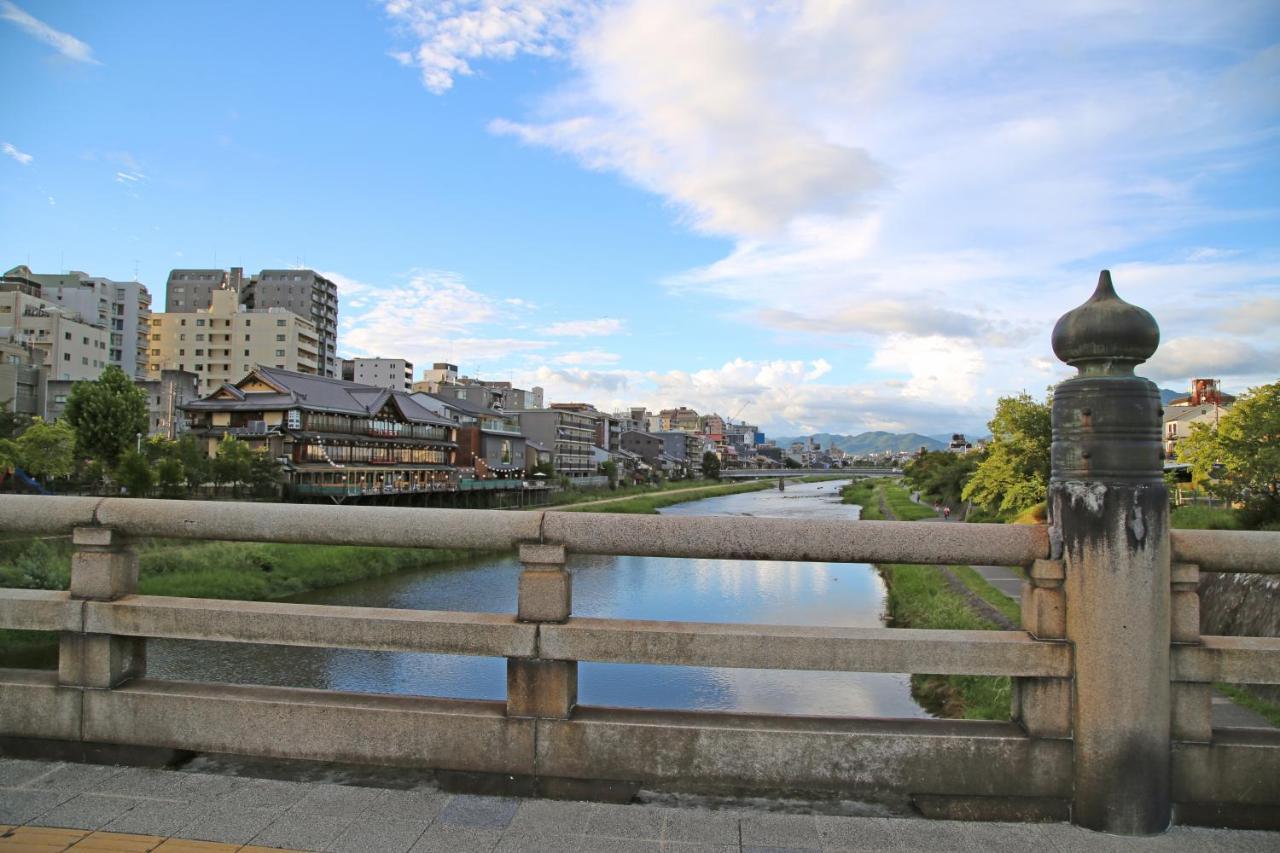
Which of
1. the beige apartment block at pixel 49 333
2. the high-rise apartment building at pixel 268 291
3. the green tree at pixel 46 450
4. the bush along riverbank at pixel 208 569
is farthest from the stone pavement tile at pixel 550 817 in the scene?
the high-rise apartment building at pixel 268 291

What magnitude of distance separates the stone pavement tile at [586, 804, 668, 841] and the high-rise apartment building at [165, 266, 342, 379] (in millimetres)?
85011

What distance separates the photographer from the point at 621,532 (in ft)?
10.5

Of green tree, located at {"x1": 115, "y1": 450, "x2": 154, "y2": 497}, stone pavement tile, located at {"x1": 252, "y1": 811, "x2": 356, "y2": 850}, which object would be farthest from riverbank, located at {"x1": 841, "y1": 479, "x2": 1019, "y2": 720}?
green tree, located at {"x1": 115, "y1": 450, "x2": 154, "y2": 497}

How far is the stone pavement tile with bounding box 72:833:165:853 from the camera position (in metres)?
2.71

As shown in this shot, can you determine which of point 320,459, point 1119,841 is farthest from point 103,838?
point 320,459

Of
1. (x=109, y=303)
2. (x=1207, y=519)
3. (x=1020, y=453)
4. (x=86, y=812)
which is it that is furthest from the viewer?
(x=109, y=303)

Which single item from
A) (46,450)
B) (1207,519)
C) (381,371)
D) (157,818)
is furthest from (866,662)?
(381,371)

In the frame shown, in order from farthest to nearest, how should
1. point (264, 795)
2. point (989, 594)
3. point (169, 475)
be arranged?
1. point (169, 475)
2. point (989, 594)
3. point (264, 795)

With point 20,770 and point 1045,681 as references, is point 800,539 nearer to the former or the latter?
point 1045,681

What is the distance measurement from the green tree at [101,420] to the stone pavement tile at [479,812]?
4090cm

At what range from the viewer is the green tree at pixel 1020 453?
2261 cm

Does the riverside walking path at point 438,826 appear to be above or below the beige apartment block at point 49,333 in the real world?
below

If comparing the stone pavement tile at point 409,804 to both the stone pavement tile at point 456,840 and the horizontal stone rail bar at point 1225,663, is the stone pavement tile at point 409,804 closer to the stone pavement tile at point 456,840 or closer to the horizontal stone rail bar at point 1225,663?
the stone pavement tile at point 456,840

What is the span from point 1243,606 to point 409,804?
11320 millimetres
